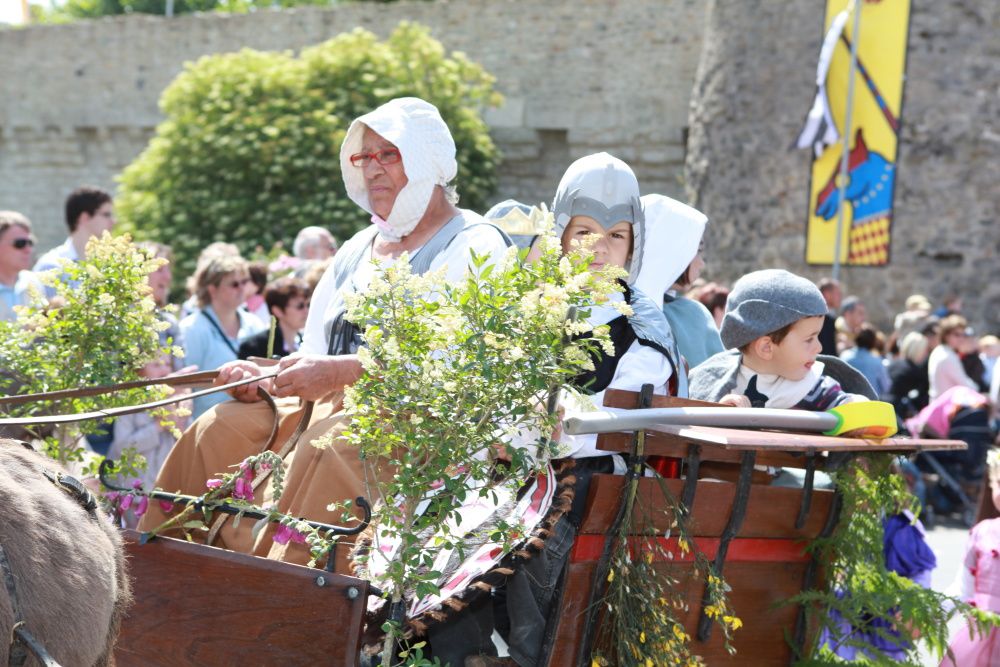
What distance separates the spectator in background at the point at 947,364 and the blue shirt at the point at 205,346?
725 cm

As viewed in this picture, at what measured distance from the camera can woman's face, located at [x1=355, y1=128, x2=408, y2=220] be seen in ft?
13.8

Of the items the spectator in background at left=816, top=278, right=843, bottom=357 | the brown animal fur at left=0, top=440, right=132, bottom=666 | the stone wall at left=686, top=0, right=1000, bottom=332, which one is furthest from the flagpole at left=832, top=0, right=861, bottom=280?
the brown animal fur at left=0, top=440, right=132, bottom=666

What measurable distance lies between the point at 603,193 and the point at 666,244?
43.4 inches

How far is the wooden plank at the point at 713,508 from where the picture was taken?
3.45 meters

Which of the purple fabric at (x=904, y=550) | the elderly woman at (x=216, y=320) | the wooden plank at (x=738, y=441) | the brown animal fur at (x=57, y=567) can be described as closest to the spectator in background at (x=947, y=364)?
the elderly woman at (x=216, y=320)

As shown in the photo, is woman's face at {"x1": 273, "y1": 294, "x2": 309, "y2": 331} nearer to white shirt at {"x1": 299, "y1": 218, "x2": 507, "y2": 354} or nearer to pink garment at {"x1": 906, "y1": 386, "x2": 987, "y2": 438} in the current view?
white shirt at {"x1": 299, "y1": 218, "x2": 507, "y2": 354}

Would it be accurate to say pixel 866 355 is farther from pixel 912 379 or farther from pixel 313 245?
pixel 313 245

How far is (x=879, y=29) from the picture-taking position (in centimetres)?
1602

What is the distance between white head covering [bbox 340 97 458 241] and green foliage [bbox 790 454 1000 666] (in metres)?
1.58

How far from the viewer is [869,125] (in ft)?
52.5

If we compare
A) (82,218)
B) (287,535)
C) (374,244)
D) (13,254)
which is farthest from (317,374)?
(82,218)

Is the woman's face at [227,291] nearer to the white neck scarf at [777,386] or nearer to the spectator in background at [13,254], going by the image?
the spectator in background at [13,254]

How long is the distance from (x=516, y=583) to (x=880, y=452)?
1353 mm

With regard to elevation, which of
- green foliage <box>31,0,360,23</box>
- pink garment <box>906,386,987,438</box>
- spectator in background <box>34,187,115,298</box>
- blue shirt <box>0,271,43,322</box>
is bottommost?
pink garment <box>906,386,987,438</box>
